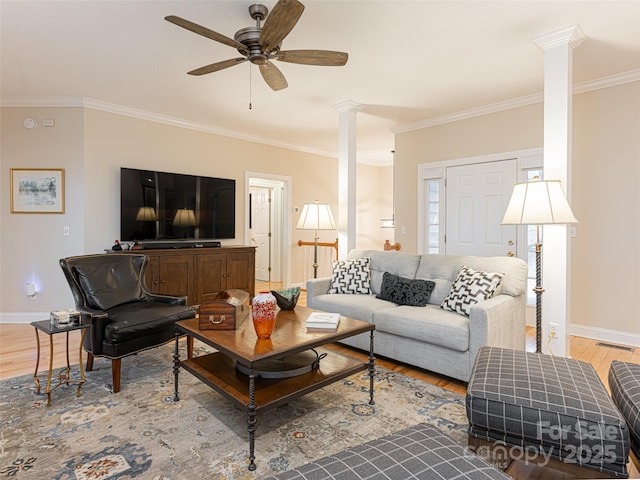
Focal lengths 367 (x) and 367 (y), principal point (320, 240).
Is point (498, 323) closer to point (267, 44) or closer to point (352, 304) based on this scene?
point (352, 304)

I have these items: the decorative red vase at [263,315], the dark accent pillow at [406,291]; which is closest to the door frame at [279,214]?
the dark accent pillow at [406,291]

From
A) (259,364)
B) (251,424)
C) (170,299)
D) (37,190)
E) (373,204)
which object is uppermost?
(373,204)

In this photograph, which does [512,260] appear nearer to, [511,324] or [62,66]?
[511,324]

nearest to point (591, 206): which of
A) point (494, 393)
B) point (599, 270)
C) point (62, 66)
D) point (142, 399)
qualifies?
point (599, 270)

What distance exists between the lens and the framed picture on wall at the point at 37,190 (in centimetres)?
434

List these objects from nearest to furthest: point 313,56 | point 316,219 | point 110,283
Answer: point 313,56 → point 110,283 → point 316,219

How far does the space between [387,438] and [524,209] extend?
72.8 inches

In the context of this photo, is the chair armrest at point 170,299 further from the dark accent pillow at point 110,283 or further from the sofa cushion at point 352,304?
the sofa cushion at point 352,304

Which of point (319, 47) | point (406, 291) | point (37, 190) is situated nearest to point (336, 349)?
point (406, 291)

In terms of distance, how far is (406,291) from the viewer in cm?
334

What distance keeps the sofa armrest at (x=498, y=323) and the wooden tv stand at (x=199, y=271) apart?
11.3 ft

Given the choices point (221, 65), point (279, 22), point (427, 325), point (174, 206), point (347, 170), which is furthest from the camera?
point (174, 206)

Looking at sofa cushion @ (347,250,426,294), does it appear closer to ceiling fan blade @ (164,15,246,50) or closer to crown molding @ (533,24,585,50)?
crown molding @ (533,24,585,50)

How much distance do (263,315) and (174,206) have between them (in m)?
3.49
